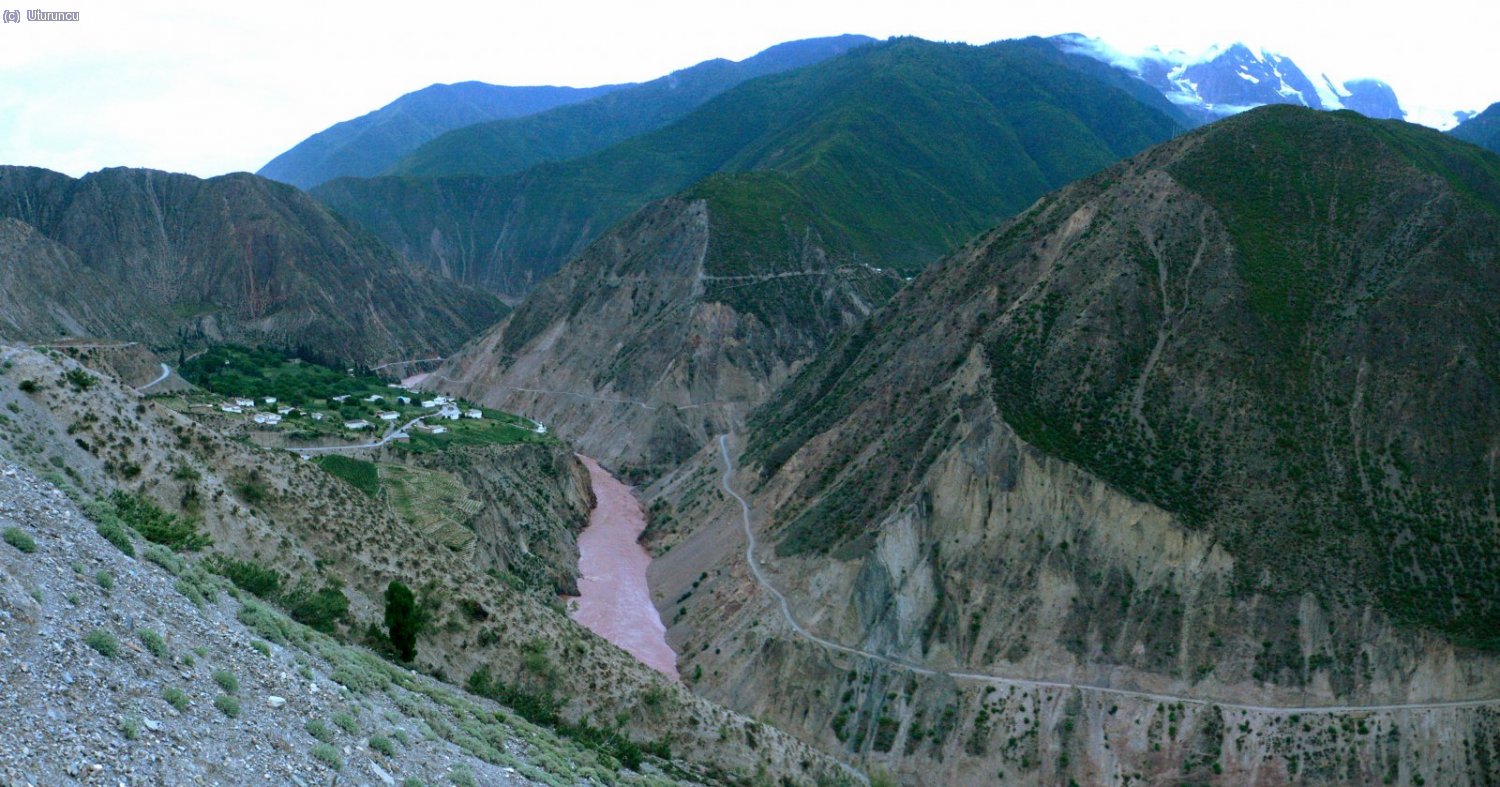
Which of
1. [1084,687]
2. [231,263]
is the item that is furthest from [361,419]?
[231,263]

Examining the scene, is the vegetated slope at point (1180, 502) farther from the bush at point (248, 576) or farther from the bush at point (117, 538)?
the bush at point (117, 538)

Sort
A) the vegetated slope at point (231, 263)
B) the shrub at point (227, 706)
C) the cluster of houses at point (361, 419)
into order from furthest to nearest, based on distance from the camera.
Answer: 1. the vegetated slope at point (231, 263)
2. the cluster of houses at point (361, 419)
3. the shrub at point (227, 706)

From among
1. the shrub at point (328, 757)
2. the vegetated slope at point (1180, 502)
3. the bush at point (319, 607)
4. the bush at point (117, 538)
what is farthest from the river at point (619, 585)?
the shrub at point (328, 757)

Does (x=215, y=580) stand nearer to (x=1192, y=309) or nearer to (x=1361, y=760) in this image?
(x=1361, y=760)

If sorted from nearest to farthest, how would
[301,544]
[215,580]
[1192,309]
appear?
[215,580]
[301,544]
[1192,309]

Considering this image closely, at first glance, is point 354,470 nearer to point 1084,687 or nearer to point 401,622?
point 401,622

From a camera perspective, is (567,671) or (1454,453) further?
(1454,453)

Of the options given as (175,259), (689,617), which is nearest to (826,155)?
(175,259)
